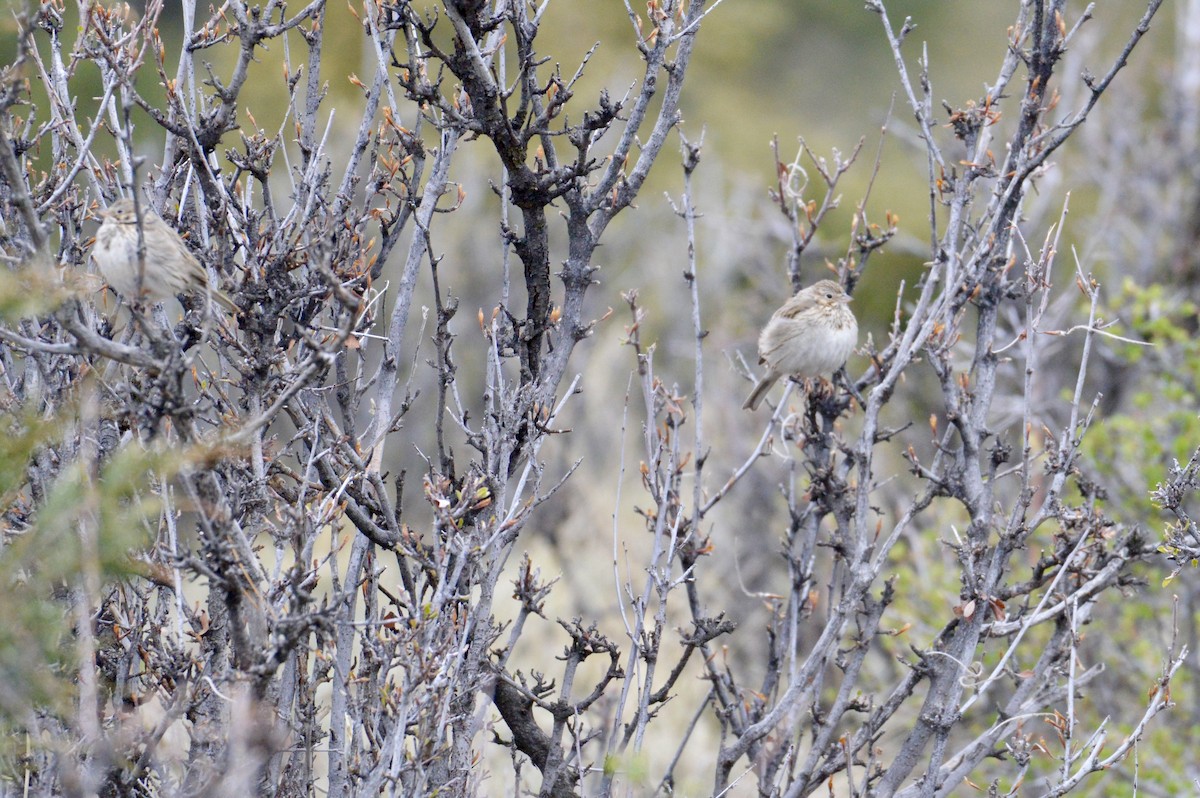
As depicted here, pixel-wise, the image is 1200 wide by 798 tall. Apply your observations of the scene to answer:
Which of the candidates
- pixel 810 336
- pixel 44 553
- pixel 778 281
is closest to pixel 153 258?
pixel 44 553

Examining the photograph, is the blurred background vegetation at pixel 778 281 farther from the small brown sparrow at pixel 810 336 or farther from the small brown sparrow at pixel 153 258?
the small brown sparrow at pixel 153 258

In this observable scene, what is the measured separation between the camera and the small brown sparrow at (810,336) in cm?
487

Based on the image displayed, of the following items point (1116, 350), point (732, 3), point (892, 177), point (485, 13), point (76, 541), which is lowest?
point (76, 541)

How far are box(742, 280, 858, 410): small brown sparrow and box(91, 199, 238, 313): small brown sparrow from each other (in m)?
2.41

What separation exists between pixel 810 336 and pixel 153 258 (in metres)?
2.63

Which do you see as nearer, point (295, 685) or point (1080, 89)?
point (295, 685)

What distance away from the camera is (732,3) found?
24109 mm

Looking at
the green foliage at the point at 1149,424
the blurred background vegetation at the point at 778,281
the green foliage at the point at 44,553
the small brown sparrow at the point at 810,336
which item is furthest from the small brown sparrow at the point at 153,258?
the green foliage at the point at 1149,424

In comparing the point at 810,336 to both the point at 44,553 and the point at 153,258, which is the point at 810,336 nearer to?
the point at 153,258

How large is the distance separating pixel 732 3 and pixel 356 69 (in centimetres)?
1161

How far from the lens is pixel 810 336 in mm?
4914

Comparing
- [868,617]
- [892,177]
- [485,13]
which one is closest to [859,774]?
[868,617]

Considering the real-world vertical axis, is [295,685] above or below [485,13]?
below

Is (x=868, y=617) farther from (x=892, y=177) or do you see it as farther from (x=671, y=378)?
(x=892, y=177)
